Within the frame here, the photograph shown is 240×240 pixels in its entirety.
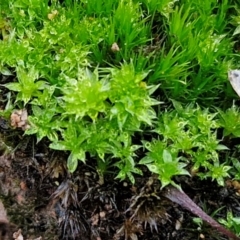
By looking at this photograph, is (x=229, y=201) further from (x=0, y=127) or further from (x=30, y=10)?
(x=30, y=10)

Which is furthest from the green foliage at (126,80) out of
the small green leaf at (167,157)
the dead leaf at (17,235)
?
the dead leaf at (17,235)

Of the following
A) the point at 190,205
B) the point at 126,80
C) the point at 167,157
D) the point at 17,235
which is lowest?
the point at 17,235

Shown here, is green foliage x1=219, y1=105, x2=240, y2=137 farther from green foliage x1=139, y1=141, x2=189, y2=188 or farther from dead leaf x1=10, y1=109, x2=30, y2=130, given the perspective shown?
dead leaf x1=10, y1=109, x2=30, y2=130

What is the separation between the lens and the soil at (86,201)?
5.20 feet

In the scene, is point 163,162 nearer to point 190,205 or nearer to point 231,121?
point 190,205

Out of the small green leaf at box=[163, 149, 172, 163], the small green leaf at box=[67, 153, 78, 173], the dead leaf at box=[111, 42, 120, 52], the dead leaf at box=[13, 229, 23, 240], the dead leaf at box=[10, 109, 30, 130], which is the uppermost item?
the dead leaf at box=[111, 42, 120, 52]

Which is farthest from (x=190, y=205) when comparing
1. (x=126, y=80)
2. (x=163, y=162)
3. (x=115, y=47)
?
(x=115, y=47)

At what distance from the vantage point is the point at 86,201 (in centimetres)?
160

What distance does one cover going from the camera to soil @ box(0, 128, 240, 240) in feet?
5.20

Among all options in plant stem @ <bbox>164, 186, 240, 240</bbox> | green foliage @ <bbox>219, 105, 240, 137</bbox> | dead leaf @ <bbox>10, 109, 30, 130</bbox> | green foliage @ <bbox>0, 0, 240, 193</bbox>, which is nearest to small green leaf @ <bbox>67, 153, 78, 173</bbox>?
green foliage @ <bbox>0, 0, 240, 193</bbox>

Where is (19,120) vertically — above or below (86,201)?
above

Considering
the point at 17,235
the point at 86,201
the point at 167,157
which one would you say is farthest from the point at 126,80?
the point at 17,235

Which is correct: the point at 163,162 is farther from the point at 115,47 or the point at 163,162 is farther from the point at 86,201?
the point at 115,47

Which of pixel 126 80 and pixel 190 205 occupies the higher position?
pixel 126 80
